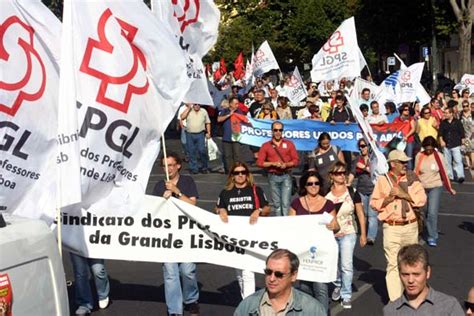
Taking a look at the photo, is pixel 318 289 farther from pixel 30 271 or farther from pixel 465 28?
pixel 465 28

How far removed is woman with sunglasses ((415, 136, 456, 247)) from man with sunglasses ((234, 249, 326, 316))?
27.4 ft

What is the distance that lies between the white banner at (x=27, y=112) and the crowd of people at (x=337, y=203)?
5.05 feet

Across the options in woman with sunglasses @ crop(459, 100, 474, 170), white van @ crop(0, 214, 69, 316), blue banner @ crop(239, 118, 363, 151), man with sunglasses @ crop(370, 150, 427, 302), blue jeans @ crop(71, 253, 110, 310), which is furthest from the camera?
blue banner @ crop(239, 118, 363, 151)

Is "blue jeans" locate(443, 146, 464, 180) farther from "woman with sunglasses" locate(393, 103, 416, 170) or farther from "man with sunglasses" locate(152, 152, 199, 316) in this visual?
"man with sunglasses" locate(152, 152, 199, 316)

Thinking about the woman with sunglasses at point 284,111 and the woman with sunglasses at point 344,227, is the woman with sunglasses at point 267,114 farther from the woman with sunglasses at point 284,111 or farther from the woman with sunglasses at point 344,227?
the woman with sunglasses at point 344,227

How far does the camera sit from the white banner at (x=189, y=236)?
8.61 m

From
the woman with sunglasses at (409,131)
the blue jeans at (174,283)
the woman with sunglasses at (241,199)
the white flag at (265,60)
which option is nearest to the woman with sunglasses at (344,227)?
the woman with sunglasses at (241,199)

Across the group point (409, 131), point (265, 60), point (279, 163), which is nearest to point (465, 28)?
point (265, 60)

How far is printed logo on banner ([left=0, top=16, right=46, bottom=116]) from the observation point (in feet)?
23.9

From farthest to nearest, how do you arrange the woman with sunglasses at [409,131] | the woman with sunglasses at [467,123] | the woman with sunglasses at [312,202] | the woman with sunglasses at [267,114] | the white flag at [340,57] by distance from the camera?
1. the white flag at [340,57]
2. the woman with sunglasses at [267,114]
3. the woman with sunglasses at [409,131]
4. the woman with sunglasses at [467,123]
5. the woman with sunglasses at [312,202]

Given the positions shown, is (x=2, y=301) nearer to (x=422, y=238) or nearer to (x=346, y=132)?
(x=422, y=238)

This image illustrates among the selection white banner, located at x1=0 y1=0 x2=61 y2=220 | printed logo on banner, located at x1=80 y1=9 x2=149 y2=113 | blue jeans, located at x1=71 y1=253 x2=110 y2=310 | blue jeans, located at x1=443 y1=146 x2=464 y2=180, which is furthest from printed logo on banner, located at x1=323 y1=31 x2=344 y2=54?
white banner, located at x1=0 y1=0 x2=61 y2=220

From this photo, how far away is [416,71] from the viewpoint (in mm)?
24062

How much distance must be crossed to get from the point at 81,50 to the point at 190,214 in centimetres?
206
